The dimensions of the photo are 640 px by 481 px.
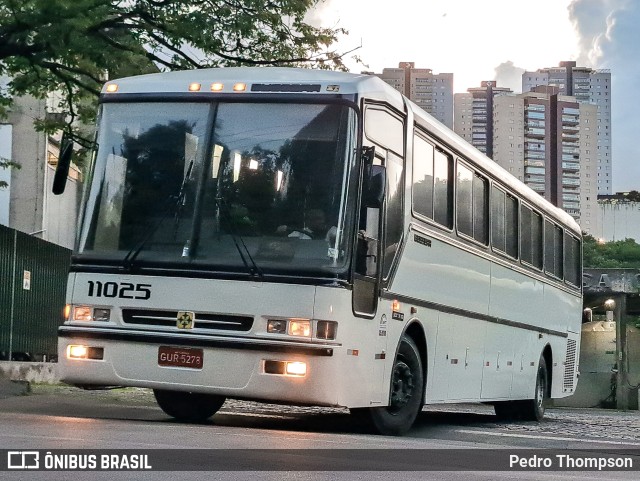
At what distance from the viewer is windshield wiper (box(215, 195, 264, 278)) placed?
37.7 feet

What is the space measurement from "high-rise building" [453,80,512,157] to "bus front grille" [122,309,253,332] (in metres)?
136

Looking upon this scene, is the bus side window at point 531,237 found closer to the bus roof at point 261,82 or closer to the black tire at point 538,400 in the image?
the black tire at point 538,400

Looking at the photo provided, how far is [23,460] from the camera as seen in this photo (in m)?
8.12

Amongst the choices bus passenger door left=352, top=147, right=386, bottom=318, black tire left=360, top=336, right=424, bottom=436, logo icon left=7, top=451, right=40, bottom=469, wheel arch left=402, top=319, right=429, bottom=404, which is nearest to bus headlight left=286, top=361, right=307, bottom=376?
bus passenger door left=352, top=147, right=386, bottom=318

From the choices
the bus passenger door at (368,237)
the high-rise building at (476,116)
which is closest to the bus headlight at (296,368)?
the bus passenger door at (368,237)

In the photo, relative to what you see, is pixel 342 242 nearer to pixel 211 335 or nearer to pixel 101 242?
pixel 211 335

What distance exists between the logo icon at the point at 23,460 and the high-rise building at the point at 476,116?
458 ft

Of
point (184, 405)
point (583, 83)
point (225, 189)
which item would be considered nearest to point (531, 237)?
point (184, 405)

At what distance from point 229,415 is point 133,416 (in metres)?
1.60

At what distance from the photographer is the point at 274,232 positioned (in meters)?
11.6

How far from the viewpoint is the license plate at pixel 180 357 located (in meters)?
11.5

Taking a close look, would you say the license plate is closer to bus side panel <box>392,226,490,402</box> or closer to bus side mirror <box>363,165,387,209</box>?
bus side mirror <box>363,165,387,209</box>

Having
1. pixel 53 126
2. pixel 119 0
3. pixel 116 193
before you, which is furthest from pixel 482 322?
pixel 53 126

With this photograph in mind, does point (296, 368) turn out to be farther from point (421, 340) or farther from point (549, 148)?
point (549, 148)
